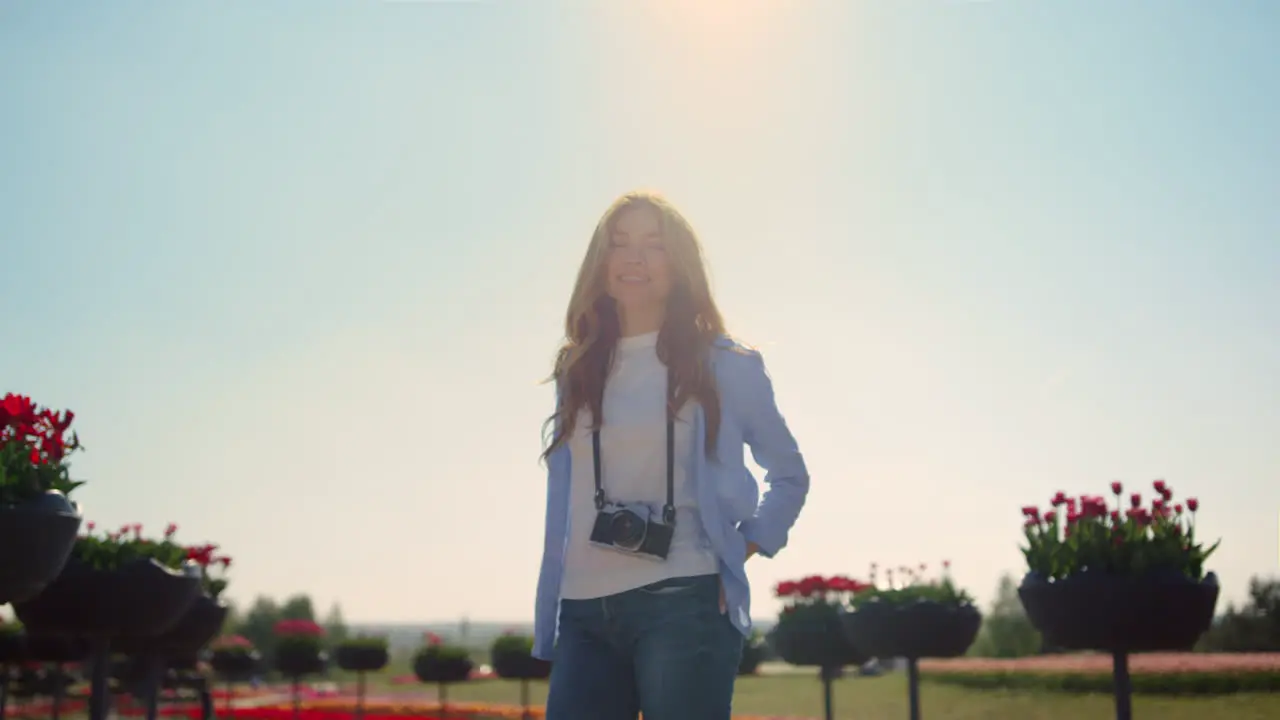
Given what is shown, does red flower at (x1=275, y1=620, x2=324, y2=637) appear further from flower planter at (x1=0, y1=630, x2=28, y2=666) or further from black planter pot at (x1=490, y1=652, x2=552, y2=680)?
flower planter at (x1=0, y1=630, x2=28, y2=666)

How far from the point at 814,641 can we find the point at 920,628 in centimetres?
298

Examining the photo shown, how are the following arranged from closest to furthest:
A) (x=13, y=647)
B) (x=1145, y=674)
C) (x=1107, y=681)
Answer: (x=1145, y=674) < (x=1107, y=681) < (x=13, y=647)

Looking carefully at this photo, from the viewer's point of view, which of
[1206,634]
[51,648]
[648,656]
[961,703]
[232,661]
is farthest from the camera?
[232,661]

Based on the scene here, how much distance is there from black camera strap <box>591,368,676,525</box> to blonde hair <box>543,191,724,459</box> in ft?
0.06

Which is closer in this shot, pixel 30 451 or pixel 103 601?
pixel 30 451

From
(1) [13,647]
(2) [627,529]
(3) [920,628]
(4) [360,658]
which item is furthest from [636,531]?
(4) [360,658]

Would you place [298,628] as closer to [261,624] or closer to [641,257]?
[641,257]

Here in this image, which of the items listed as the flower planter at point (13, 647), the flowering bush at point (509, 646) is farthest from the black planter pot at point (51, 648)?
the flowering bush at point (509, 646)

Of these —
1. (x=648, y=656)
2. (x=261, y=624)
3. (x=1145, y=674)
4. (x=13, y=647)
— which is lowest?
(x=261, y=624)

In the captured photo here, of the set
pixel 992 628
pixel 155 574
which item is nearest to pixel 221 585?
pixel 155 574

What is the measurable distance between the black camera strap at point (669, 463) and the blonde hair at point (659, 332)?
20 millimetres

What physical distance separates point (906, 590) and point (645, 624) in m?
5.72

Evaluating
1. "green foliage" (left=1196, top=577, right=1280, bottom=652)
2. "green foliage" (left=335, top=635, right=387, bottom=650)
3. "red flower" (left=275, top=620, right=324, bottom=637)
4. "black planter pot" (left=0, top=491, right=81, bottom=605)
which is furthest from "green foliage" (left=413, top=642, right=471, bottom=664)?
"black planter pot" (left=0, top=491, right=81, bottom=605)

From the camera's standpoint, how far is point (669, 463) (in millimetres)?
2701
